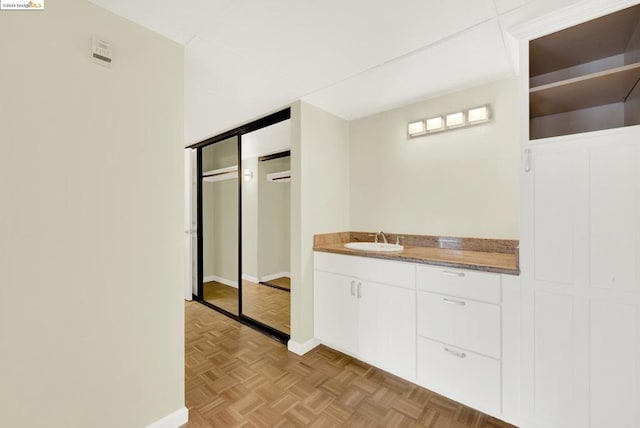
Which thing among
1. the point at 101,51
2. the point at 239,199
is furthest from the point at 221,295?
the point at 101,51

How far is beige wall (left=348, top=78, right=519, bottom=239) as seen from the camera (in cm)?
211

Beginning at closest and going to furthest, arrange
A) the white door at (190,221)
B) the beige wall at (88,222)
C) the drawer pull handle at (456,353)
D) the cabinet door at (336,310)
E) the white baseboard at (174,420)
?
the beige wall at (88,222) → the white baseboard at (174,420) → the drawer pull handle at (456,353) → the cabinet door at (336,310) → the white door at (190,221)

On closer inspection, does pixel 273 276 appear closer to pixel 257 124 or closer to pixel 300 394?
pixel 257 124

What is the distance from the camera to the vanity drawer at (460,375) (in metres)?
1.67

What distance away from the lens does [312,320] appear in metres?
2.65

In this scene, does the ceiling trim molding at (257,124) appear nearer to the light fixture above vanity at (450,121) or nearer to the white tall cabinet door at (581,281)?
the light fixture above vanity at (450,121)

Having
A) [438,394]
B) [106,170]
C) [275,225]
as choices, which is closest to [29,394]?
[106,170]

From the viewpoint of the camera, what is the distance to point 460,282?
178 cm

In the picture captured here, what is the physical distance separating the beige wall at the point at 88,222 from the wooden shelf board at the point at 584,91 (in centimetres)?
223

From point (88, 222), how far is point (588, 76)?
2710 millimetres

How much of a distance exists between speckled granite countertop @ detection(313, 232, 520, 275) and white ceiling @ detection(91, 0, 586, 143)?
1297 mm

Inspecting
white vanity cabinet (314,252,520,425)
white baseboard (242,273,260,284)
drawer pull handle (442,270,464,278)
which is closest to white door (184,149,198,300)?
white baseboard (242,273,260,284)

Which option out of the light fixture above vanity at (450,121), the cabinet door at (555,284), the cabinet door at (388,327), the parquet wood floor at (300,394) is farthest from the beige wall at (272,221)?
the cabinet door at (555,284)

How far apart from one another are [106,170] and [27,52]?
0.56 m
